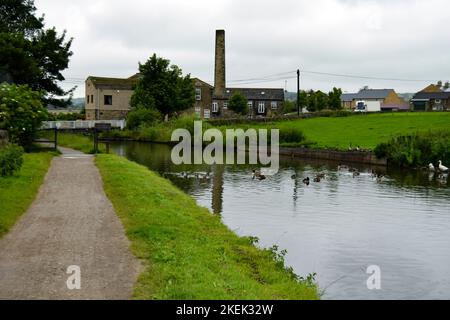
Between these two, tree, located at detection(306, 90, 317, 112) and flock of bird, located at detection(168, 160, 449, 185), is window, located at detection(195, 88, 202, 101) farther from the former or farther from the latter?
flock of bird, located at detection(168, 160, 449, 185)

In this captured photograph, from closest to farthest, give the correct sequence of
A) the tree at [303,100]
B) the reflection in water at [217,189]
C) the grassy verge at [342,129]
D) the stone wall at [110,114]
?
the reflection in water at [217,189] < the grassy verge at [342,129] < the stone wall at [110,114] < the tree at [303,100]

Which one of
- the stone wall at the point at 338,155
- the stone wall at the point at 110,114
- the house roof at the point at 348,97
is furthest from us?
the house roof at the point at 348,97

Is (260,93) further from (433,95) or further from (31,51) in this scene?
(31,51)

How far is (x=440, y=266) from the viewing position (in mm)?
16109

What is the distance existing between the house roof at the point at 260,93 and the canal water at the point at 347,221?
74988mm

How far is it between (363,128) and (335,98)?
4495 centimetres

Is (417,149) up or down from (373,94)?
down

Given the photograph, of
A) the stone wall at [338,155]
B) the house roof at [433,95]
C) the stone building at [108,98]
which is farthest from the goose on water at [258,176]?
the house roof at [433,95]

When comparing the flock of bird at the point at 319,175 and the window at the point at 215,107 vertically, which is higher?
the window at the point at 215,107

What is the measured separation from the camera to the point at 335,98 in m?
114

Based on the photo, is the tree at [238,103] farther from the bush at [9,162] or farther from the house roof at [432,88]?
the bush at [9,162]

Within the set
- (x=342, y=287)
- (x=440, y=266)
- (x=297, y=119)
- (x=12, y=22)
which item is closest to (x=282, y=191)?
(x=440, y=266)

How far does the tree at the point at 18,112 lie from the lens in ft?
110

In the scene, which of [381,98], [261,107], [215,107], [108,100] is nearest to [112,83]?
[108,100]
